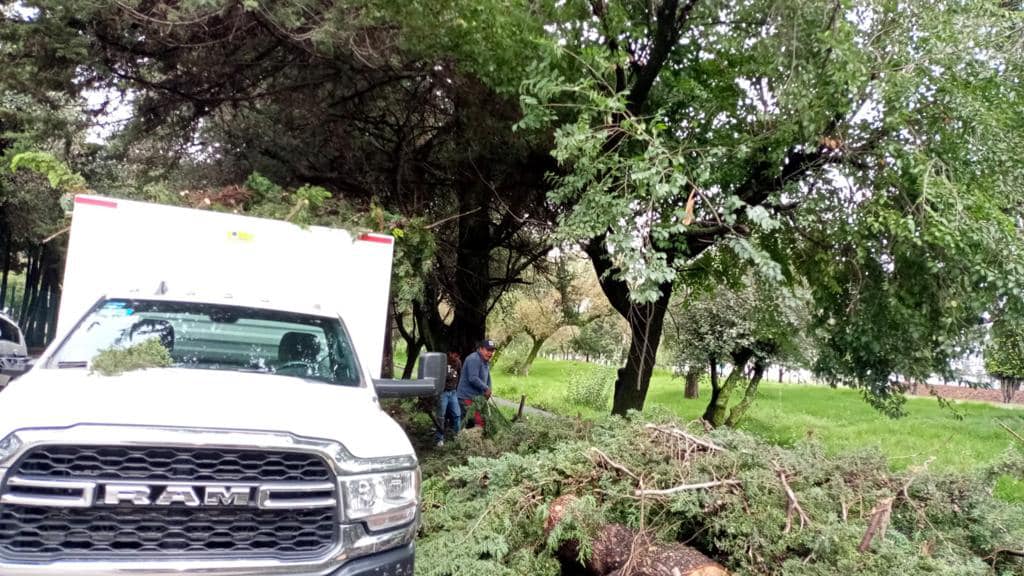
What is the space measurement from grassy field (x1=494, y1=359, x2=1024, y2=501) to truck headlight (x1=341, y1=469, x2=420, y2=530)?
4.30 m

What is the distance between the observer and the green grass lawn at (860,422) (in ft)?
34.6

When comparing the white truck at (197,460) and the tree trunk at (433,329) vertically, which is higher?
the tree trunk at (433,329)

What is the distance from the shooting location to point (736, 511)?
4676 millimetres

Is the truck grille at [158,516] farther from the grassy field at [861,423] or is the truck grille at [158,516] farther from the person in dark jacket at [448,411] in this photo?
the person in dark jacket at [448,411]

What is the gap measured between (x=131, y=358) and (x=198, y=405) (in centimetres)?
100

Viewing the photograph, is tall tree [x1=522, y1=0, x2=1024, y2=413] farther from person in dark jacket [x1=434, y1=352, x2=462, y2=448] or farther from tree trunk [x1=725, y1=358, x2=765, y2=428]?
tree trunk [x1=725, y1=358, x2=765, y2=428]

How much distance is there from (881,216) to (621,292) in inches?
174

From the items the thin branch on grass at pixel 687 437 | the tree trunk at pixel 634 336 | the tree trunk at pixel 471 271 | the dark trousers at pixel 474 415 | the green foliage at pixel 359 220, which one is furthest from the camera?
the tree trunk at pixel 471 271

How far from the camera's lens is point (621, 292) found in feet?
35.8

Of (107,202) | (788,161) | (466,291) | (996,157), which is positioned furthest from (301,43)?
(996,157)

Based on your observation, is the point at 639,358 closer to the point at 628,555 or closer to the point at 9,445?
the point at 628,555

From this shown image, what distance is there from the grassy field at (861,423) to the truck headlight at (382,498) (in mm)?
4305

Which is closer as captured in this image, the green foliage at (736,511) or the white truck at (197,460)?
the white truck at (197,460)

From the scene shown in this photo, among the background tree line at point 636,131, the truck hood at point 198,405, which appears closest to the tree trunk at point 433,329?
the background tree line at point 636,131
